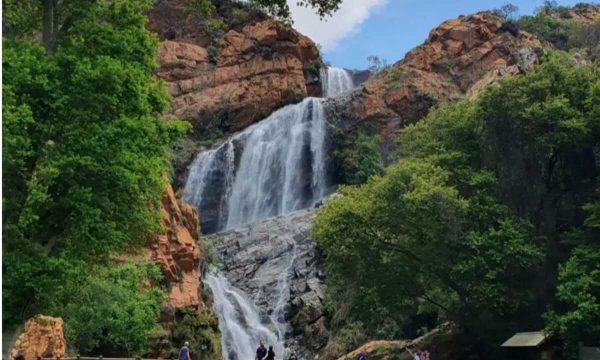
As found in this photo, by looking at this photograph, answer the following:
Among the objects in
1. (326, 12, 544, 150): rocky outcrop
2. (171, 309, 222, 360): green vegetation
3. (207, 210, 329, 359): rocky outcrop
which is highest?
(326, 12, 544, 150): rocky outcrop

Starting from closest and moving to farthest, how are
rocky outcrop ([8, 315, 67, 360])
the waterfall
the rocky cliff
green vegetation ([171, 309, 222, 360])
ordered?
rocky outcrop ([8, 315, 67, 360]) < the rocky cliff < green vegetation ([171, 309, 222, 360]) < the waterfall

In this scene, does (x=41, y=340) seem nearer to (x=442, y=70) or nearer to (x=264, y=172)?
(x=264, y=172)

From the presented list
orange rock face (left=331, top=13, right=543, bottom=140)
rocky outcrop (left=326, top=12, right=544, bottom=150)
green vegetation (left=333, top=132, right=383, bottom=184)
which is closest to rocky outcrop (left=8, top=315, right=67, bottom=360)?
green vegetation (left=333, top=132, right=383, bottom=184)

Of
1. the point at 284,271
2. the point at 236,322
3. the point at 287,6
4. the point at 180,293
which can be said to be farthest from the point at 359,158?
the point at 287,6

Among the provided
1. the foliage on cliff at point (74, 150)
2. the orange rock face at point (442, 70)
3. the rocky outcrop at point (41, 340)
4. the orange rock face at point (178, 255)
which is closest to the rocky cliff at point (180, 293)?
the orange rock face at point (178, 255)

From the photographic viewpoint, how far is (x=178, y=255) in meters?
31.5

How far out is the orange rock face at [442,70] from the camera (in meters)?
58.3

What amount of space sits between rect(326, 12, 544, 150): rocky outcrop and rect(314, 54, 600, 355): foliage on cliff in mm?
27478

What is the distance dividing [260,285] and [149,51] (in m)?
26.0

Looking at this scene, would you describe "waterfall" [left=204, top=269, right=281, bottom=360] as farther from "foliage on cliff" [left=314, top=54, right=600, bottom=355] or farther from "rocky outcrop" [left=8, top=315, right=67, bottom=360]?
"rocky outcrop" [left=8, top=315, right=67, bottom=360]

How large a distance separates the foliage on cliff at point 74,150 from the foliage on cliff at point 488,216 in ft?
45.5

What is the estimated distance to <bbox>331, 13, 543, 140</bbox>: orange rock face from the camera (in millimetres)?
58312

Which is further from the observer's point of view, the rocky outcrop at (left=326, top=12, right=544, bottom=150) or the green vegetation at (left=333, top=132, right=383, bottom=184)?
the rocky outcrop at (left=326, top=12, right=544, bottom=150)

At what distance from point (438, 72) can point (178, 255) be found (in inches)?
1441
